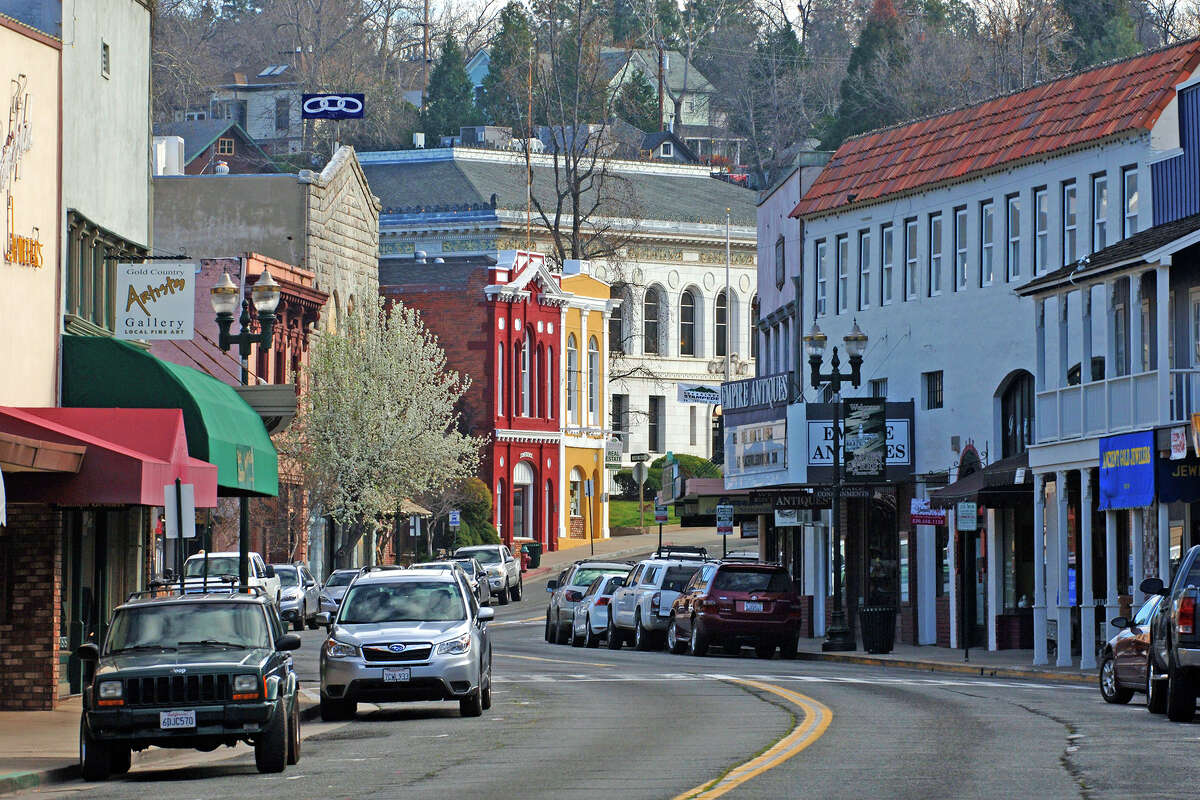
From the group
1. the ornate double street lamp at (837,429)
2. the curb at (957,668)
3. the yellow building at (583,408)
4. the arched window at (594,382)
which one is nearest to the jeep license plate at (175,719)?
the curb at (957,668)

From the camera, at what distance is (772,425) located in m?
50.5

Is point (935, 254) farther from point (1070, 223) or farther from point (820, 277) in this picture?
point (820, 277)

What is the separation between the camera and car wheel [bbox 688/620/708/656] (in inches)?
1599

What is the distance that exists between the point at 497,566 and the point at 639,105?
71.6 m

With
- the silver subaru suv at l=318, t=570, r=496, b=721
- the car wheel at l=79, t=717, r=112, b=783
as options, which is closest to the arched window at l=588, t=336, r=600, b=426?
the silver subaru suv at l=318, t=570, r=496, b=721

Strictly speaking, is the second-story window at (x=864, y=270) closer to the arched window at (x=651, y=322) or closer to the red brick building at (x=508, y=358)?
the red brick building at (x=508, y=358)

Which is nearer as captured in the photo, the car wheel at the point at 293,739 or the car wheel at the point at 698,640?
the car wheel at the point at 293,739

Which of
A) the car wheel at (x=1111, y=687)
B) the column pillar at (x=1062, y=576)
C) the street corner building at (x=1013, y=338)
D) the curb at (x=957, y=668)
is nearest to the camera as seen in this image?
the car wheel at (x=1111, y=687)

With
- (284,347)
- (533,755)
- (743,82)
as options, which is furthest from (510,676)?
(743,82)

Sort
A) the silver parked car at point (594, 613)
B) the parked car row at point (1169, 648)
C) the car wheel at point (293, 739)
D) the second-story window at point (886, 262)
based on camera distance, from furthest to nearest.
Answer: the second-story window at point (886, 262), the silver parked car at point (594, 613), the parked car row at point (1169, 648), the car wheel at point (293, 739)

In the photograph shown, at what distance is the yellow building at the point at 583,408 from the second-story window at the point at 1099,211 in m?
47.6

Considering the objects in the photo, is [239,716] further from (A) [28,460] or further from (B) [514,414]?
(B) [514,414]

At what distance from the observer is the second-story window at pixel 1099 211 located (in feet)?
140

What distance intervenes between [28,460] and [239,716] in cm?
503
